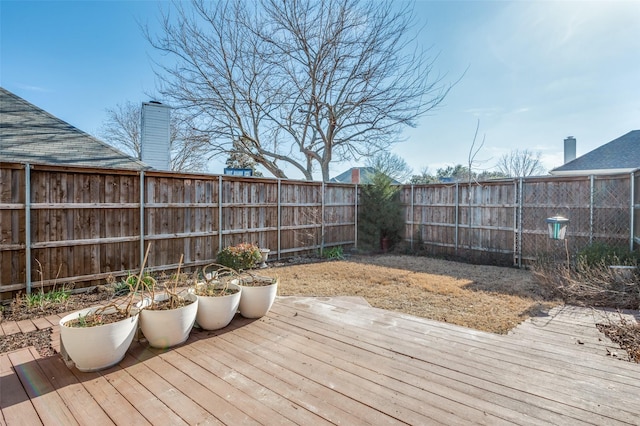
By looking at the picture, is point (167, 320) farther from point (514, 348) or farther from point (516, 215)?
point (516, 215)

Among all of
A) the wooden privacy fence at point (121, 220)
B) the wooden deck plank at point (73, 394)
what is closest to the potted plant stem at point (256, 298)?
the wooden deck plank at point (73, 394)

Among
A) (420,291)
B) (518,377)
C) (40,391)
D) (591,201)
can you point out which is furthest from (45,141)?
(591,201)

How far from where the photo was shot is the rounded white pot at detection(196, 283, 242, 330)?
3.06 metres

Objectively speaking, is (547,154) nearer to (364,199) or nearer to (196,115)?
(364,199)

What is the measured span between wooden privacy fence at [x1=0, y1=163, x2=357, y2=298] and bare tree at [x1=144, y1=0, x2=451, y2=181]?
4945mm

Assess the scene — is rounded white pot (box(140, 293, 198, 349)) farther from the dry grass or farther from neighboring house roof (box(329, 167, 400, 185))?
neighboring house roof (box(329, 167, 400, 185))

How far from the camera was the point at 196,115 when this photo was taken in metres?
11.5

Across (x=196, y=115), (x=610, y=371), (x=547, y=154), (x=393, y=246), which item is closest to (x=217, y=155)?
(x=196, y=115)

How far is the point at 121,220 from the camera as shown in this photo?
5195 millimetres

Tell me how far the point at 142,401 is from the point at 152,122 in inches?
327

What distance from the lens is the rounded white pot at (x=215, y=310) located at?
3.06 meters

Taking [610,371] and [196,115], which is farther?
[196,115]

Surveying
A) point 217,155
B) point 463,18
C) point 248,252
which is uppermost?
point 463,18

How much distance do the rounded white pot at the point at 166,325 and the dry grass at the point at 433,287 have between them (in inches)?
77.2
